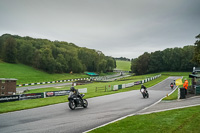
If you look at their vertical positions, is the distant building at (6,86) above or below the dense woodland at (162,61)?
below

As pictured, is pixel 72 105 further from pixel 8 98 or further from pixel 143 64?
pixel 143 64

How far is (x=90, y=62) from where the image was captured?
11875cm

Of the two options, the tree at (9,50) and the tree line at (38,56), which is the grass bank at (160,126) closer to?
the tree line at (38,56)

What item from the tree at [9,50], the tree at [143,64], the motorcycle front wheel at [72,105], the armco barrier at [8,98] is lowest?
the armco barrier at [8,98]

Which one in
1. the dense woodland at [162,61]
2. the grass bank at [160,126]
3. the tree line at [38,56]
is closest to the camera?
the grass bank at [160,126]

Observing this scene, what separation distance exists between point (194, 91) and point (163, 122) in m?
13.0

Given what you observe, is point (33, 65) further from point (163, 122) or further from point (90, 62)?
point (163, 122)

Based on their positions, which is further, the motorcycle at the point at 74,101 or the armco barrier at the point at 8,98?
the armco barrier at the point at 8,98

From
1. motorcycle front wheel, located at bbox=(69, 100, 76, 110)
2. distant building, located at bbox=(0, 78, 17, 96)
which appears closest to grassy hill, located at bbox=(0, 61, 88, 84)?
distant building, located at bbox=(0, 78, 17, 96)

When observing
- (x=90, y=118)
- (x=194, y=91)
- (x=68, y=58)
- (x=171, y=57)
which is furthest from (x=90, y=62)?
(x=90, y=118)

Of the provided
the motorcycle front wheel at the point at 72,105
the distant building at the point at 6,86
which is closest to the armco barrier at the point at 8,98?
the motorcycle front wheel at the point at 72,105

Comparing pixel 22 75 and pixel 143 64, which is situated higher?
pixel 143 64

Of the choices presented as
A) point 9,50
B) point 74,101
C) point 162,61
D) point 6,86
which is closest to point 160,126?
point 74,101

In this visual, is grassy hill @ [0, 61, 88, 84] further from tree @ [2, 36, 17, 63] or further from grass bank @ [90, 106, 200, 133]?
grass bank @ [90, 106, 200, 133]
